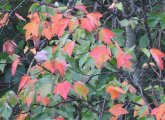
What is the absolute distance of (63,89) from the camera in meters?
1.60

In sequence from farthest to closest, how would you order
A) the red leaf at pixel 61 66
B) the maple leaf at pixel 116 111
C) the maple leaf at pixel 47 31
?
1. the maple leaf at pixel 47 31
2. the maple leaf at pixel 116 111
3. the red leaf at pixel 61 66

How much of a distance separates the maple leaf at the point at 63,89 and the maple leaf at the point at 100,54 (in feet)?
0.49

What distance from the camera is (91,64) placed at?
66.6 inches

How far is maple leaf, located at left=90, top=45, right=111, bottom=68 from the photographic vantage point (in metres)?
1.59

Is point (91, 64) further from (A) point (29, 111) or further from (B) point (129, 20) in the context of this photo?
(B) point (129, 20)

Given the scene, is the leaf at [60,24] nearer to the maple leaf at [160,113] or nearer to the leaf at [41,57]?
the leaf at [41,57]

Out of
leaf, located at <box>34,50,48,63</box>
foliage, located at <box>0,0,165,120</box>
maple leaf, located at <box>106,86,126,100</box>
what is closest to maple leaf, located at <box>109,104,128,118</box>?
foliage, located at <box>0,0,165,120</box>

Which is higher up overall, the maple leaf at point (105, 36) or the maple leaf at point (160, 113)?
the maple leaf at point (105, 36)

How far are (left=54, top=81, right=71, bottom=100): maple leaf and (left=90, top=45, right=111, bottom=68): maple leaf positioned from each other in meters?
0.15

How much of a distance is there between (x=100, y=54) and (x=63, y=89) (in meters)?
0.21

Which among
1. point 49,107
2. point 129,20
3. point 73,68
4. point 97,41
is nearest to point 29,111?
point 49,107

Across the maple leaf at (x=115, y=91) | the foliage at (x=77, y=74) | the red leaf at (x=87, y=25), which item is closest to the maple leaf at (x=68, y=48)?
the foliage at (x=77, y=74)

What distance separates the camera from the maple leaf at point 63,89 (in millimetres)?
1593

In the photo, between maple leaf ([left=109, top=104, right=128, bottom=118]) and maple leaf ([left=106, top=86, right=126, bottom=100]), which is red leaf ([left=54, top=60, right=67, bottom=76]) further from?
maple leaf ([left=109, top=104, right=128, bottom=118])
